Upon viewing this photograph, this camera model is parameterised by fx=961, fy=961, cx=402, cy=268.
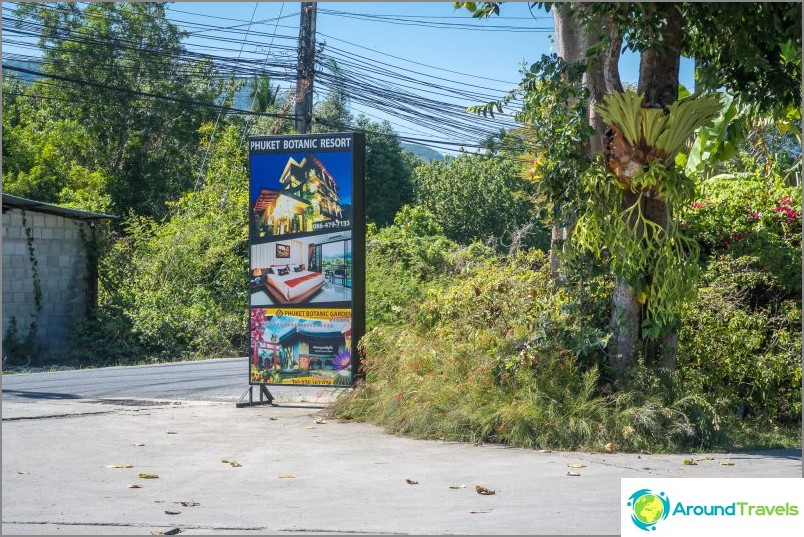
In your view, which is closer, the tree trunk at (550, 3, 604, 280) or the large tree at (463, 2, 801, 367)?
the large tree at (463, 2, 801, 367)

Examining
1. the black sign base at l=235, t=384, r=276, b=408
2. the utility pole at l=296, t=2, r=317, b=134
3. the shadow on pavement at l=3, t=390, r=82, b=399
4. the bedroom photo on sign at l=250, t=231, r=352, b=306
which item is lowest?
the shadow on pavement at l=3, t=390, r=82, b=399

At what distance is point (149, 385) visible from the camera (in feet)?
51.2

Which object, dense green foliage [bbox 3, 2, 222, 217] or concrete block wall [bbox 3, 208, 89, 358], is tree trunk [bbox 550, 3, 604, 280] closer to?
concrete block wall [bbox 3, 208, 89, 358]

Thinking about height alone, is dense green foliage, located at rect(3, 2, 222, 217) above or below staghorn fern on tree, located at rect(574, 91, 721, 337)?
above

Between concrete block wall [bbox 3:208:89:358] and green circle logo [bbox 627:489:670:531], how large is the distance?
19268 millimetres

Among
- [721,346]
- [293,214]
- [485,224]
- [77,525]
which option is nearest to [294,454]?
[77,525]

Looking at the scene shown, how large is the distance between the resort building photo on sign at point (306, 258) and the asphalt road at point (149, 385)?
141 cm

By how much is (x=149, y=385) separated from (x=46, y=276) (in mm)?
8948

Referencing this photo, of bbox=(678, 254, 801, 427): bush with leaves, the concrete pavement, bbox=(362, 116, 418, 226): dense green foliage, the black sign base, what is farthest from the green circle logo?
bbox=(362, 116, 418, 226): dense green foliage

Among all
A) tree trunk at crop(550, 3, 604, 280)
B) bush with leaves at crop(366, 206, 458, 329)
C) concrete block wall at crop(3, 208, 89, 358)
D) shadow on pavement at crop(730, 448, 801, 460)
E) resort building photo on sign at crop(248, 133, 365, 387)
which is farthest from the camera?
concrete block wall at crop(3, 208, 89, 358)

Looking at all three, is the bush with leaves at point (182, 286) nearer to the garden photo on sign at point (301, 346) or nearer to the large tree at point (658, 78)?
the garden photo on sign at point (301, 346)

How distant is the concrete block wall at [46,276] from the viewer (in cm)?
2217

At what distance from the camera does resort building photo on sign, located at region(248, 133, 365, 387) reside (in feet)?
37.3

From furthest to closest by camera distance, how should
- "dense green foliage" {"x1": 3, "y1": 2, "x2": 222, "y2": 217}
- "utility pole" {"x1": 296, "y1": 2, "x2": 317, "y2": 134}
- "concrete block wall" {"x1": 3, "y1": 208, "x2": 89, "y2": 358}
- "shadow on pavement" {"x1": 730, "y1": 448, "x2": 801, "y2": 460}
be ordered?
"dense green foliage" {"x1": 3, "y1": 2, "x2": 222, "y2": 217}
"utility pole" {"x1": 296, "y1": 2, "x2": 317, "y2": 134}
"concrete block wall" {"x1": 3, "y1": 208, "x2": 89, "y2": 358}
"shadow on pavement" {"x1": 730, "y1": 448, "x2": 801, "y2": 460}
